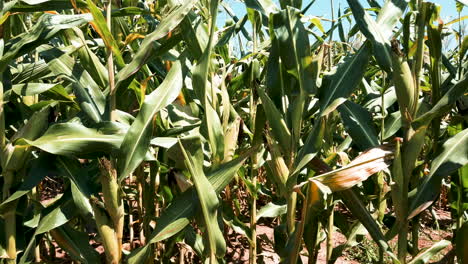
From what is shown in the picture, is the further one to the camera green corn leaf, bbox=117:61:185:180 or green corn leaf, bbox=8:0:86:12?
green corn leaf, bbox=8:0:86:12

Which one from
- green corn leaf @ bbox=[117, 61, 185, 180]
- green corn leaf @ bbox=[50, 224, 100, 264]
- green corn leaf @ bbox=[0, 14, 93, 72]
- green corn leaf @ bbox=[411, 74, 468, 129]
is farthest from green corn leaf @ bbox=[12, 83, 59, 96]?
green corn leaf @ bbox=[411, 74, 468, 129]

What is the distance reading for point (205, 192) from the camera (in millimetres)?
1549

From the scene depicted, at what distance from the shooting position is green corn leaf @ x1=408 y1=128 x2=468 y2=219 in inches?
64.2

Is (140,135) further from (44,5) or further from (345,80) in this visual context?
(345,80)

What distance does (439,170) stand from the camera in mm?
1654

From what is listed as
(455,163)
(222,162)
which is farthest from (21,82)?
(455,163)

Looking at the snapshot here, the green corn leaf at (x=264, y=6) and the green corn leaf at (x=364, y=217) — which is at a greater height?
the green corn leaf at (x=264, y=6)

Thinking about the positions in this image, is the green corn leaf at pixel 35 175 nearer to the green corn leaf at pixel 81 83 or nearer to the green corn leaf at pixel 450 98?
the green corn leaf at pixel 81 83

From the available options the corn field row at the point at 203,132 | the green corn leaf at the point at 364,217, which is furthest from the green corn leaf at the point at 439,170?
the green corn leaf at the point at 364,217

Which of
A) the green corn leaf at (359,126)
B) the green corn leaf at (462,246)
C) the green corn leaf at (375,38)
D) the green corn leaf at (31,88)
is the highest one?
the green corn leaf at (375,38)

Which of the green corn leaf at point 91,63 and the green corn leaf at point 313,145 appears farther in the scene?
the green corn leaf at point 91,63

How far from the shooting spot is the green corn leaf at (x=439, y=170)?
5.35 ft

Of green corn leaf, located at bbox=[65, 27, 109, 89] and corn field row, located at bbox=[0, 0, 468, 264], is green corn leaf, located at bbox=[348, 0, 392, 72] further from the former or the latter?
green corn leaf, located at bbox=[65, 27, 109, 89]

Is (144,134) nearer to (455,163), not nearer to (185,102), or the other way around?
(185,102)
